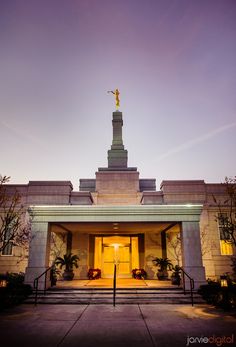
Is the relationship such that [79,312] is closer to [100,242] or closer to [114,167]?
[100,242]

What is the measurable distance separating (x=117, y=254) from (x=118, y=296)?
756 cm

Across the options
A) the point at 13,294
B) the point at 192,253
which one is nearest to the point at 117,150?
the point at 192,253

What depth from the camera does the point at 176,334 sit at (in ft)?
22.9

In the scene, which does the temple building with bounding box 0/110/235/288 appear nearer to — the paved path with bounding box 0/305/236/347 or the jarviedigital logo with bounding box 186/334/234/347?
the paved path with bounding box 0/305/236/347

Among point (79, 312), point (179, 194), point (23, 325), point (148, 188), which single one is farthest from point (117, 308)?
point (148, 188)

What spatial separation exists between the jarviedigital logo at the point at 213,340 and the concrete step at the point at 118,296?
522 centimetres

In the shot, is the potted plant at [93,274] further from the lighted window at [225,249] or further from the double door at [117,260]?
the lighted window at [225,249]

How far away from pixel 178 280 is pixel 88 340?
9570mm

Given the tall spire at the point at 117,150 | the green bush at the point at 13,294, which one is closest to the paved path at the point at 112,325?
the green bush at the point at 13,294

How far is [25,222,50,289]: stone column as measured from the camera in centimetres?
1296

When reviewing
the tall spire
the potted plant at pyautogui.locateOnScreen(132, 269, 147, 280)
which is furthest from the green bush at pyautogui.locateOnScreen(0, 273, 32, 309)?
the tall spire

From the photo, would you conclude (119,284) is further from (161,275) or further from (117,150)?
(117,150)

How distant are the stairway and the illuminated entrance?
20.8ft

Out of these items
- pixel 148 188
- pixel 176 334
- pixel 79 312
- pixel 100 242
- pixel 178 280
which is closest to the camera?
pixel 176 334
